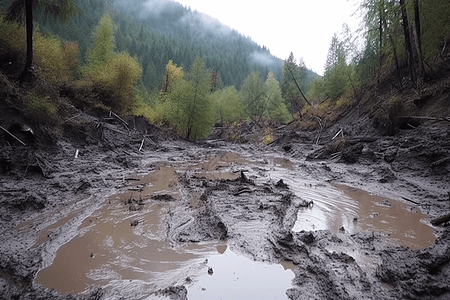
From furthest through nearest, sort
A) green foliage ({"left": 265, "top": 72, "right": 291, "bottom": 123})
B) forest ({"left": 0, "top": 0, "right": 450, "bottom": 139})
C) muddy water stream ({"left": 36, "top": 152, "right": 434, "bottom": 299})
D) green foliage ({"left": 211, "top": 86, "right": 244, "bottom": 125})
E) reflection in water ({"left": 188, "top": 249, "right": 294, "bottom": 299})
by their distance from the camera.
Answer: green foliage ({"left": 211, "top": 86, "right": 244, "bottom": 125}) → green foliage ({"left": 265, "top": 72, "right": 291, "bottom": 123}) → forest ({"left": 0, "top": 0, "right": 450, "bottom": 139}) → muddy water stream ({"left": 36, "top": 152, "right": 434, "bottom": 299}) → reflection in water ({"left": 188, "top": 249, "right": 294, "bottom": 299})

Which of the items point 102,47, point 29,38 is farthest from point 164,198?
point 102,47

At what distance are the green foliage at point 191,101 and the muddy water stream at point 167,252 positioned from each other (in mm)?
17586

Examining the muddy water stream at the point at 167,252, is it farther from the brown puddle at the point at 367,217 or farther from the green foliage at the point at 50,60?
the green foliage at the point at 50,60

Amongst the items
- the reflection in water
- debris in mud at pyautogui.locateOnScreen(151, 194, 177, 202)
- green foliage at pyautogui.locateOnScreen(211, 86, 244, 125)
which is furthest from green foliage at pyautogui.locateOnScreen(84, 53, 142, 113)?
the reflection in water

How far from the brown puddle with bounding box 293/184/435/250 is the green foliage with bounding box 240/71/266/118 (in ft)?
118

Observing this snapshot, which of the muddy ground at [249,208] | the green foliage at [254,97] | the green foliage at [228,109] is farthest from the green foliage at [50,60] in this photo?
the green foliage at [254,97]

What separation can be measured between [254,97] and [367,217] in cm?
3959

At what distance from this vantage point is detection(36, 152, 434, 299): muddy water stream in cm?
302

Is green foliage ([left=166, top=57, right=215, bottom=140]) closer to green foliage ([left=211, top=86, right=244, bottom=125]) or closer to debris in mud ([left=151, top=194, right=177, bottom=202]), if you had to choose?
green foliage ([left=211, top=86, right=244, bottom=125])

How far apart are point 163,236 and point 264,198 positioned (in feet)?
10.5

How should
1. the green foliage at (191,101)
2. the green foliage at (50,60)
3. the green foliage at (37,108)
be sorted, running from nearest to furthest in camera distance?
the green foliage at (37,108) < the green foliage at (50,60) < the green foliage at (191,101)

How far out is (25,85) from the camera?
31.9ft

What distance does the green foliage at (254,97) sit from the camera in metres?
42.5

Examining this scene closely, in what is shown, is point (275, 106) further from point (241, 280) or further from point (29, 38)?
point (241, 280)
